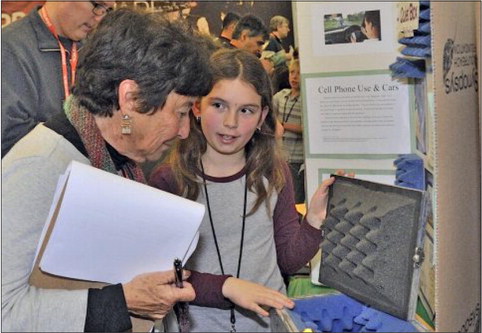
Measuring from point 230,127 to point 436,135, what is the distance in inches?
19.0

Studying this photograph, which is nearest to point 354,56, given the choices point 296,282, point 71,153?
point 296,282

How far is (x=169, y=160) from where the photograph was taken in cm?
Result: 163

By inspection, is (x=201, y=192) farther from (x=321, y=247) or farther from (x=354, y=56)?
(x=354, y=56)

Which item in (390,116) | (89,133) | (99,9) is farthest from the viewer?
(390,116)

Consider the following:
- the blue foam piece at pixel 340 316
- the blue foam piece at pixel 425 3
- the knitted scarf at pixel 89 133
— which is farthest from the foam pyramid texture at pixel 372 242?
the knitted scarf at pixel 89 133

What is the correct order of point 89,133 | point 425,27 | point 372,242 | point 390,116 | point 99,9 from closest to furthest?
point 89,133 → point 372,242 → point 425,27 → point 99,9 → point 390,116

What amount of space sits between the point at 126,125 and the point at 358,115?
74 centimetres

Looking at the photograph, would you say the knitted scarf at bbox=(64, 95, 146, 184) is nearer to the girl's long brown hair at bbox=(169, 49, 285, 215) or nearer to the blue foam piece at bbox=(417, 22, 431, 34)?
the girl's long brown hair at bbox=(169, 49, 285, 215)

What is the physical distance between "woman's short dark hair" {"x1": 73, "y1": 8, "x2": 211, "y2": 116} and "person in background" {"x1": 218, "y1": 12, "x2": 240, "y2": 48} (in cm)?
43

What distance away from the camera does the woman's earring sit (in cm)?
122

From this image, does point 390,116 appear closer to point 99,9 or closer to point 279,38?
point 279,38

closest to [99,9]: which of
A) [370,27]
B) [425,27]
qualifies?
[370,27]

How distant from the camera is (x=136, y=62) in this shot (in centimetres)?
121

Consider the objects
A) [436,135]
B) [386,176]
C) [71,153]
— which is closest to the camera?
[71,153]
